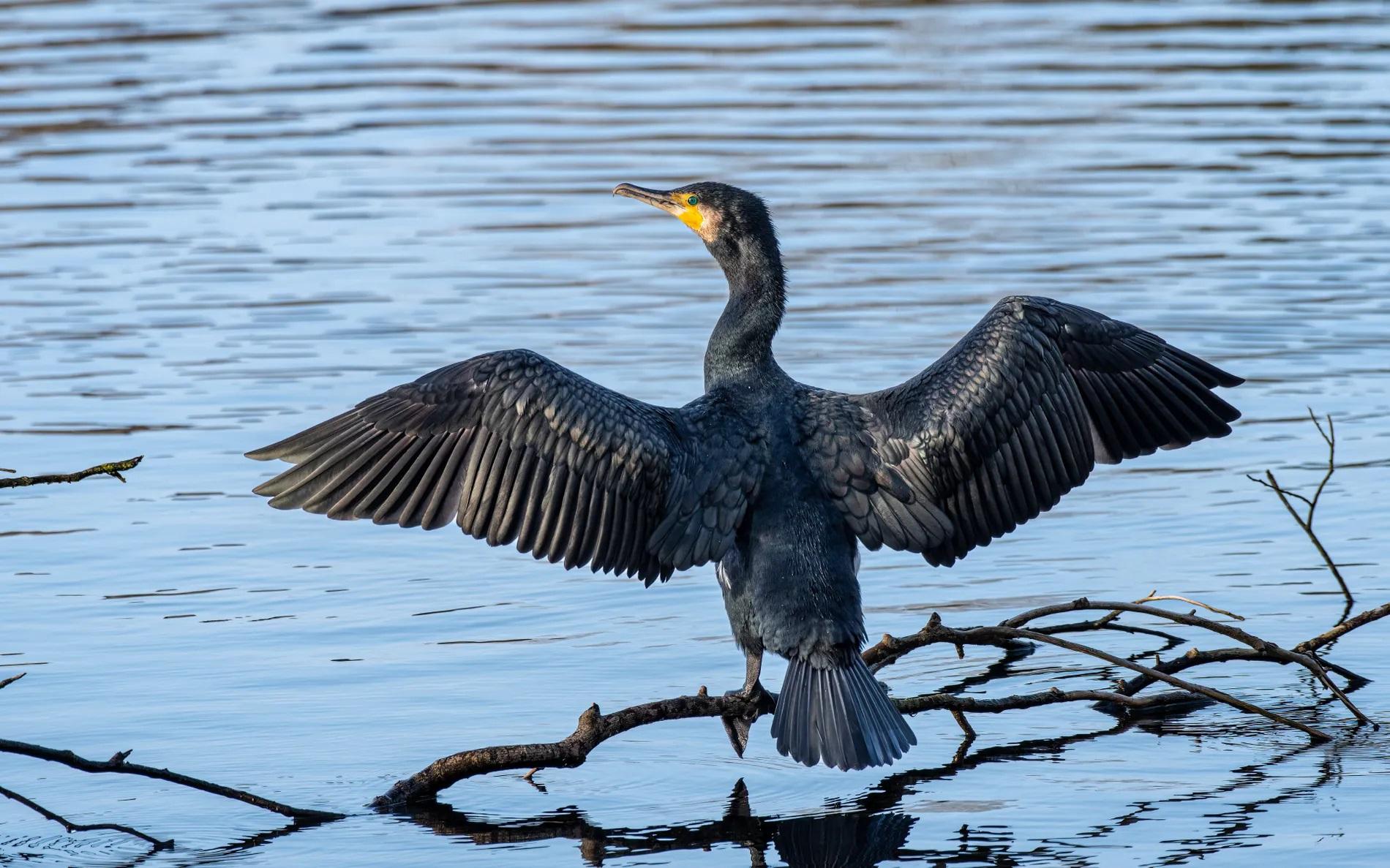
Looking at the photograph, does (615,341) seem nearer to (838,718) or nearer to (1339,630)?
(1339,630)

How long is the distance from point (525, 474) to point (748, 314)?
1074 mm

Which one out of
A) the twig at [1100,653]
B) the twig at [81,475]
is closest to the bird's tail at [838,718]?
the twig at [1100,653]

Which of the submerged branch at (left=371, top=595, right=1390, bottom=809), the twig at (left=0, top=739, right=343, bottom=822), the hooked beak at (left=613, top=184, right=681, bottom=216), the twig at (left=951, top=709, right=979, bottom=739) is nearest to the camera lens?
the twig at (left=0, top=739, right=343, bottom=822)

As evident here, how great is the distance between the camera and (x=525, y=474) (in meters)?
6.77

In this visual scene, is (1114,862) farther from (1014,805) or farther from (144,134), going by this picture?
(144,134)

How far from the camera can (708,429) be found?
6992 millimetres

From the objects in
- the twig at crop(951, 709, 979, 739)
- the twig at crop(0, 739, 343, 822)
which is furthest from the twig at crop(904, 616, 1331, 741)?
the twig at crop(0, 739, 343, 822)

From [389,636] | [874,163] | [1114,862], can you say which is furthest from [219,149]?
[1114,862]

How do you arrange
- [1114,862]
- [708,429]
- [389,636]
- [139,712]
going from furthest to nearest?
[389,636] → [139,712] → [708,429] → [1114,862]

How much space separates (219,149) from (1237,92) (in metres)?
9.05

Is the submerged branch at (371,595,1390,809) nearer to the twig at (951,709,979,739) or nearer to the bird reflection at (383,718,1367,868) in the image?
the twig at (951,709,979,739)

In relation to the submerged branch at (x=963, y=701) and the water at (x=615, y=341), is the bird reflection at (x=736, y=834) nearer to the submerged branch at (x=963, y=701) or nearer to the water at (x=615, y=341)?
the water at (x=615, y=341)

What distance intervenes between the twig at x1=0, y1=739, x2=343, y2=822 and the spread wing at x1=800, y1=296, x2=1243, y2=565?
1968mm

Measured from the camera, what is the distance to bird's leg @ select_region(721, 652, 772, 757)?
22.7 feet
